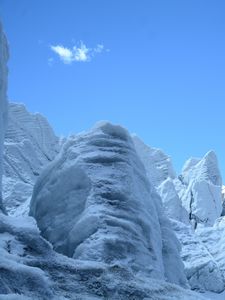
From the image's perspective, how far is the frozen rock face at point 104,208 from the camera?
34.1 ft

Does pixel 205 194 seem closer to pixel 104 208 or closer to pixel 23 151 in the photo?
pixel 23 151

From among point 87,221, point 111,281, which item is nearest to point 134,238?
point 87,221

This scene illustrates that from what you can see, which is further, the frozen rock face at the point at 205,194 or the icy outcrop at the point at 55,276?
the frozen rock face at the point at 205,194

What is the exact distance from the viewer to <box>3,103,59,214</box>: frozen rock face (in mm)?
35312

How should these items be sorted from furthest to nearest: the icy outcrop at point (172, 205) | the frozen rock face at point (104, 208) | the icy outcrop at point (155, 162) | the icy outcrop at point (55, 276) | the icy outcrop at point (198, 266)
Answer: the icy outcrop at point (155, 162) < the icy outcrop at point (172, 205) < the icy outcrop at point (198, 266) < the frozen rock face at point (104, 208) < the icy outcrop at point (55, 276)

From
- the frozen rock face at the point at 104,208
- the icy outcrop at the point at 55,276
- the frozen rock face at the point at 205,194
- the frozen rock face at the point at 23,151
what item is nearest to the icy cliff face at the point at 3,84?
the frozen rock face at the point at 104,208

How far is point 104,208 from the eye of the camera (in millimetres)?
11211

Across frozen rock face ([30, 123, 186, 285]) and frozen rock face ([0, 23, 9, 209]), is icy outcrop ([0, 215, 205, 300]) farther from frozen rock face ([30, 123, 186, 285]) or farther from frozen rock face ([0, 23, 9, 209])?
frozen rock face ([0, 23, 9, 209])

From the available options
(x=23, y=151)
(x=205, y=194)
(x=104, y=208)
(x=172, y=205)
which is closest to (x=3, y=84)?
(x=104, y=208)

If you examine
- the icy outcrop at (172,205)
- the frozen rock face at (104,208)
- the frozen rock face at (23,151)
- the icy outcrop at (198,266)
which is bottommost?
the icy outcrop at (198,266)

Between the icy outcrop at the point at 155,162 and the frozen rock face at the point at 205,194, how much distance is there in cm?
233

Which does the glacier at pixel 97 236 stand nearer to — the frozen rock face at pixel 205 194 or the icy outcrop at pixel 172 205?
the icy outcrop at pixel 172 205

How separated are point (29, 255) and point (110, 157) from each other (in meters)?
6.99

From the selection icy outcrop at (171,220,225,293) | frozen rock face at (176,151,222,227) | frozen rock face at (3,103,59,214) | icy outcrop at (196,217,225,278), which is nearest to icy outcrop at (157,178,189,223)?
frozen rock face at (176,151,222,227)
